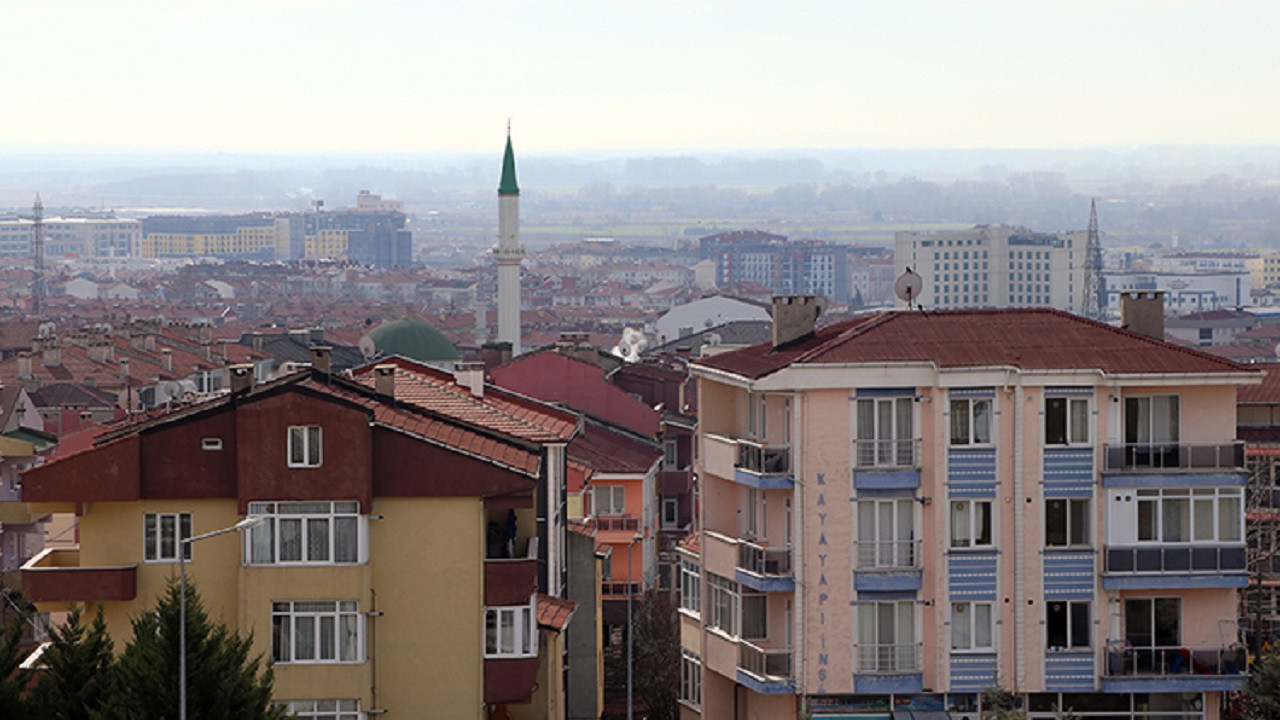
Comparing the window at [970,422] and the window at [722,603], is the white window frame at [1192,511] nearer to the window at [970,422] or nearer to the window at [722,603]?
the window at [970,422]

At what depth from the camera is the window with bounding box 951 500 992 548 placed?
70.9 ft

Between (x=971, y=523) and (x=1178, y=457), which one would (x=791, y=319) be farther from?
(x=1178, y=457)

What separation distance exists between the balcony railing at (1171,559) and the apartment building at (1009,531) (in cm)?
2

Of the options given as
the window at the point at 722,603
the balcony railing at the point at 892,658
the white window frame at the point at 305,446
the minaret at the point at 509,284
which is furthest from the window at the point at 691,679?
the minaret at the point at 509,284

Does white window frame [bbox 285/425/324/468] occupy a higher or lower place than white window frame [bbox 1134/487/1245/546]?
higher

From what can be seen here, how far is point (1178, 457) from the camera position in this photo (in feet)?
71.5

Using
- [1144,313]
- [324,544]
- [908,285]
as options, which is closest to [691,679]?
[908,285]

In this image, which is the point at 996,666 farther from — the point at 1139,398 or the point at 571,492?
the point at 571,492

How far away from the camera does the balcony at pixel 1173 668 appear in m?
21.4

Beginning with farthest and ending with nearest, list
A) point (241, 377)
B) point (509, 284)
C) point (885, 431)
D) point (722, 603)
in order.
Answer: point (509, 284) → point (722, 603) → point (885, 431) → point (241, 377)

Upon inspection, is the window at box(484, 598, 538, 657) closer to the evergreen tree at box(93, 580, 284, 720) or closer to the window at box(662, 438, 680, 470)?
→ the evergreen tree at box(93, 580, 284, 720)

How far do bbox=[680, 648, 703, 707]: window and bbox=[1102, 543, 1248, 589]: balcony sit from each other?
4863mm

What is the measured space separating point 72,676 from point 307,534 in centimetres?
303

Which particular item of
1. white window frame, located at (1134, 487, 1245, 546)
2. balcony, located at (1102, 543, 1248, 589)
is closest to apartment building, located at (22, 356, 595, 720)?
balcony, located at (1102, 543, 1248, 589)
